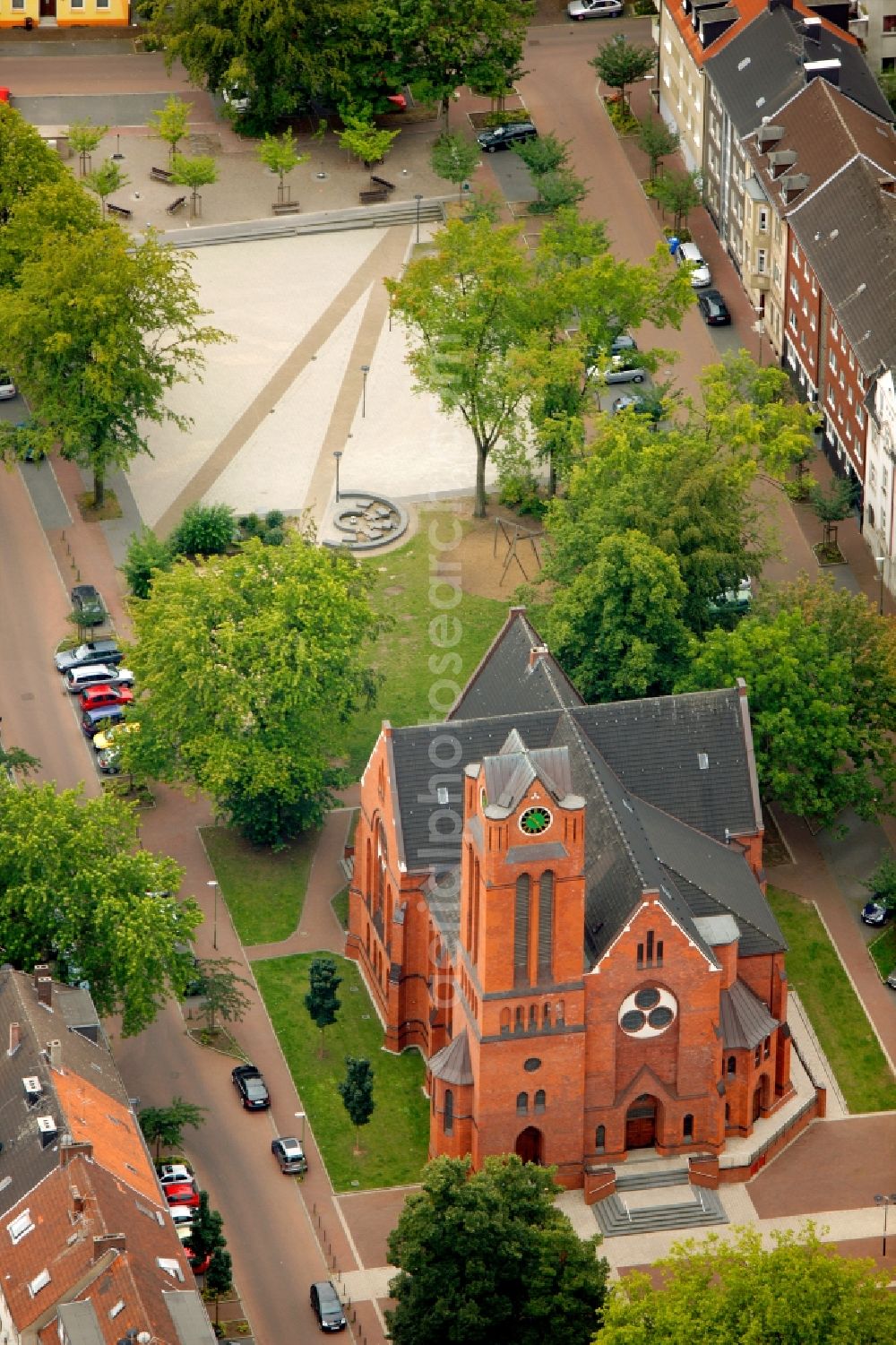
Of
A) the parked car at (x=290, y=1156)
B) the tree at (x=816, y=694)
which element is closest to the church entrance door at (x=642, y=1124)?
the parked car at (x=290, y=1156)

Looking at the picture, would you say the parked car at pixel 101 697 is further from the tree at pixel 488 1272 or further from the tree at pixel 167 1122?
the tree at pixel 488 1272

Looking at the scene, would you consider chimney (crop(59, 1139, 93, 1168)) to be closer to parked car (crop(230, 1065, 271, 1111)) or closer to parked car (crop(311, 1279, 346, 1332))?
parked car (crop(311, 1279, 346, 1332))

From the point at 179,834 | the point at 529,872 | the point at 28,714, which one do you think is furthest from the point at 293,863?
the point at 529,872

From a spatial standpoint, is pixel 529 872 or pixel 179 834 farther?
pixel 179 834

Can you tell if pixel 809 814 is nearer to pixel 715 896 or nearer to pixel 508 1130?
pixel 715 896

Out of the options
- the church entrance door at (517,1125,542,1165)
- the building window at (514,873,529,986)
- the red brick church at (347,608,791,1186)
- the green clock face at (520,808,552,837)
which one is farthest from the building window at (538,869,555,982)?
the church entrance door at (517,1125,542,1165)

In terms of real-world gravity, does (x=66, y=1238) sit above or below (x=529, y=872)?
below
